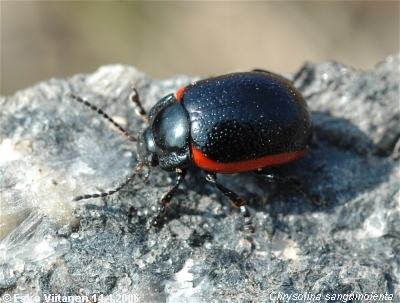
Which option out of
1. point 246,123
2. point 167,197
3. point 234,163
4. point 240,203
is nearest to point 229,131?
point 246,123

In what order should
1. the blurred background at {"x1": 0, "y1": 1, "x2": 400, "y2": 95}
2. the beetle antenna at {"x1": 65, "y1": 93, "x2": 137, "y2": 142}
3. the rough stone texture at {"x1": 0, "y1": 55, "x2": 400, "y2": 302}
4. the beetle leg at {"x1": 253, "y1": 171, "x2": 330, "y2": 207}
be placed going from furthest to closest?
1. the blurred background at {"x1": 0, "y1": 1, "x2": 400, "y2": 95}
2. the beetle antenna at {"x1": 65, "y1": 93, "x2": 137, "y2": 142}
3. the beetle leg at {"x1": 253, "y1": 171, "x2": 330, "y2": 207}
4. the rough stone texture at {"x1": 0, "y1": 55, "x2": 400, "y2": 302}

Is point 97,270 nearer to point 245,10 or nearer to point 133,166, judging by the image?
point 133,166

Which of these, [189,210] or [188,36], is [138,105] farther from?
[188,36]

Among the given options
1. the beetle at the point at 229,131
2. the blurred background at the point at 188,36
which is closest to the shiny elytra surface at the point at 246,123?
the beetle at the point at 229,131

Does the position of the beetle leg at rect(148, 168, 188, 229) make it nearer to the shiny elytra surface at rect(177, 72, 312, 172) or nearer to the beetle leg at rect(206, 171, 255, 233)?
the shiny elytra surface at rect(177, 72, 312, 172)

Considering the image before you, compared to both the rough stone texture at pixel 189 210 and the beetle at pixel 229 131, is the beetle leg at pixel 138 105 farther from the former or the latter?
the beetle at pixel 229 131

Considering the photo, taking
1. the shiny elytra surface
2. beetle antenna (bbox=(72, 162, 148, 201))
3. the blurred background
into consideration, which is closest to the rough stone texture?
beetle antenna (bbox=(72, 162, 148, 201))

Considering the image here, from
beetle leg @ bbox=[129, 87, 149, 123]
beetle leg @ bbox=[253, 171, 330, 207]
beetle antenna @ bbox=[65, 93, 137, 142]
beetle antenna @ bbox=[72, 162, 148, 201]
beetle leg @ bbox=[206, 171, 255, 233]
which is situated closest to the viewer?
beetle antenna @ bbox=[72, 162, 148, 201]

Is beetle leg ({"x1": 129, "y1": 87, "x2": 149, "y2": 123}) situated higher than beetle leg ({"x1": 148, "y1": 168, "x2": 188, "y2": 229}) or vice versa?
beetle leg ({"x1": 129, "y1": 87, "x2": 149, "y2": 123})
